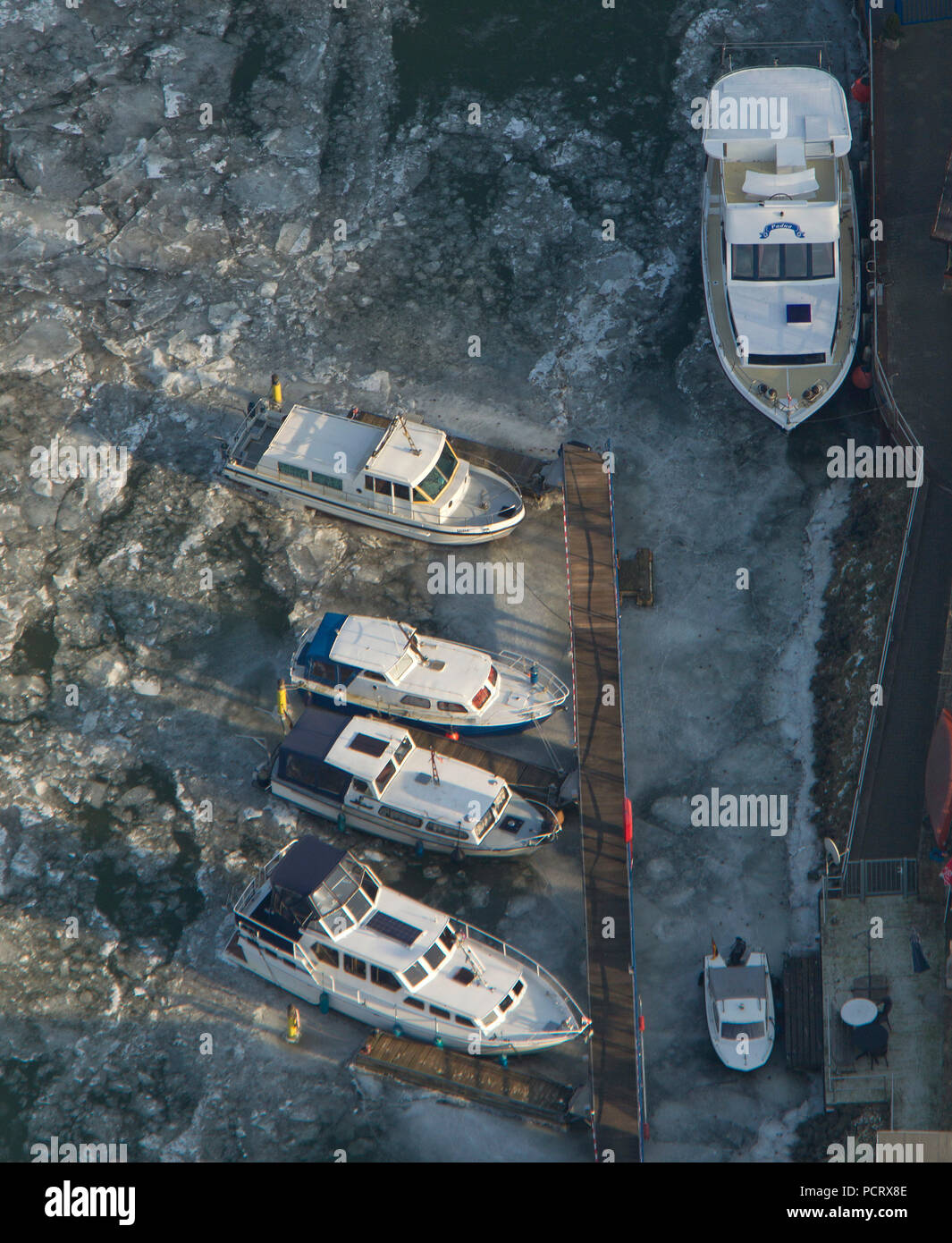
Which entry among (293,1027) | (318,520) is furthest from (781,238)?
(293,1027)

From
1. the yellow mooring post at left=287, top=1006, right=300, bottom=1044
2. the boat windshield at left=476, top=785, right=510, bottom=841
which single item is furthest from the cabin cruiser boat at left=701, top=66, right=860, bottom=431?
the yellow mooring post at left=287, top=1006, right=300, bottom=1044

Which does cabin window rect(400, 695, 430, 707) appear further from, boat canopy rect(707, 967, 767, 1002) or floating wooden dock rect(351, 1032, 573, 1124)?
boat canopy rect(707, 967, 767, 1002)

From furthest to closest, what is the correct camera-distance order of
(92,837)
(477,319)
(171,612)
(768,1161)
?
(477,319) → (171,612) → (92,837) → (768,1161)

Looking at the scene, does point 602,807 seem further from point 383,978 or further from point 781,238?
point 781,238

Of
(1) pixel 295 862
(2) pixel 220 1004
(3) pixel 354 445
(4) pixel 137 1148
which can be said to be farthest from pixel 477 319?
(4) pixel 137 1148

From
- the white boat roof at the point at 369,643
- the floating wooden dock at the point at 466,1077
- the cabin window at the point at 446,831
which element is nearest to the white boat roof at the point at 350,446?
the white boat roof at the point at 369,643

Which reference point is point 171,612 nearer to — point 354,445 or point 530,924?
point 354,445
